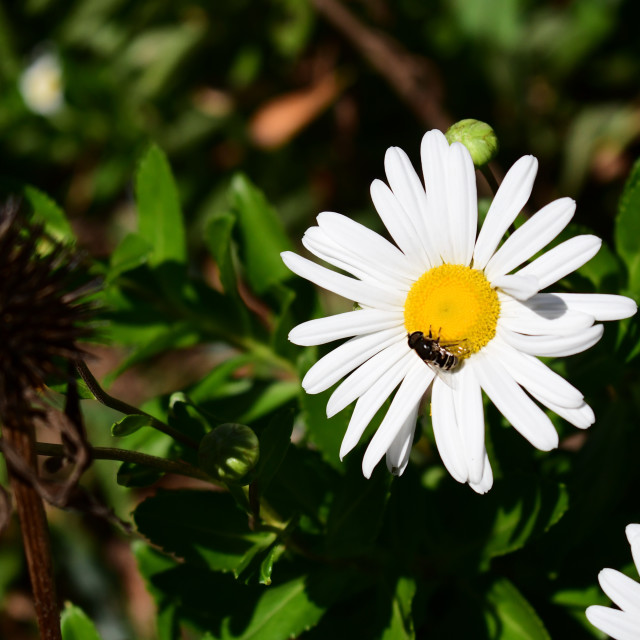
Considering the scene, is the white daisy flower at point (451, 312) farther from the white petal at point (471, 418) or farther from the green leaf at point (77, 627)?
the green leaf at point (77, 627)

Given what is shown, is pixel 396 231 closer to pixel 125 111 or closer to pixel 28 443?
pixel 28 443

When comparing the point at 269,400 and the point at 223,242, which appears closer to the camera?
the point at 223,242

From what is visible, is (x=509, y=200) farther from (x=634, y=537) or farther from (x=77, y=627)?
(x=77, y=627)

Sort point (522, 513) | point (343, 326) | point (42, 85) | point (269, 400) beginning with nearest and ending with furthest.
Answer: point (343, 326) → point (522, 513) → point (269, 400) → point (42, 85)

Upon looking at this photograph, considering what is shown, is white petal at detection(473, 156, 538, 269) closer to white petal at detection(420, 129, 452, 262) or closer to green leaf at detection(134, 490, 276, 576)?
white petal at detection(420, 129, 452, 262)

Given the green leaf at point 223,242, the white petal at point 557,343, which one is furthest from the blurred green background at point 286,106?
the white petal at point 557,343

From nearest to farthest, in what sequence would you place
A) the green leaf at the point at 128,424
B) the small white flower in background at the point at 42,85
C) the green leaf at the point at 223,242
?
the green leaf at the point at 128,424 < the green leaf at the point at 223,242 < the small white flower in background at the point at 42,85

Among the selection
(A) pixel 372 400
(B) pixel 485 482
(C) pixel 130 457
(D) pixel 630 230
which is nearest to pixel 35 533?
(C) pixel 130 457

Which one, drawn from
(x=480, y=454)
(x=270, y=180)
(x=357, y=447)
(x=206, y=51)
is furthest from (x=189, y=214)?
(x=480, y=454)
